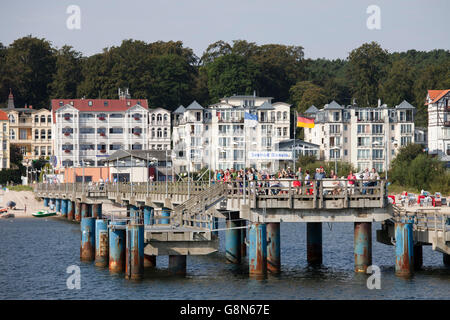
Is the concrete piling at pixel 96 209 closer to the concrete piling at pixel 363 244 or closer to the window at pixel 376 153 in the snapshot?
the concrete piling at pixel 363 244

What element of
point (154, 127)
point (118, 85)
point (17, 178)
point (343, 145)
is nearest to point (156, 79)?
point (118, 85)

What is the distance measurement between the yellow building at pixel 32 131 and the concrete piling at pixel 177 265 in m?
131

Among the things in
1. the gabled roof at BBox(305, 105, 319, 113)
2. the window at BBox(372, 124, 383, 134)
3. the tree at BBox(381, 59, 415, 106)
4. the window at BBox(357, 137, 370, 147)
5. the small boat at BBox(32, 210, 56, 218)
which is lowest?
the small boat at BBox(32, 210, 56, 218)

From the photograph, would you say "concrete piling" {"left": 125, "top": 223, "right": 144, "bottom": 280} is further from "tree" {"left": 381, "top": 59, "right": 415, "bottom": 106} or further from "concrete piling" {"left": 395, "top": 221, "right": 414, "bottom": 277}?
"tree" {"left": 381, "top": 59, "right": 415, "bottom": 106}

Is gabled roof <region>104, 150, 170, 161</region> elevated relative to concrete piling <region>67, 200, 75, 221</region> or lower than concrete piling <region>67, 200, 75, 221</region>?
elevated

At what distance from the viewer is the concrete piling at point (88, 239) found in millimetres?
60656

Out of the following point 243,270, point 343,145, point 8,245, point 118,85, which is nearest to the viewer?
point 243,270

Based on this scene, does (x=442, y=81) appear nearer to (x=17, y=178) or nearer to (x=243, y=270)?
(x=17, y=178)

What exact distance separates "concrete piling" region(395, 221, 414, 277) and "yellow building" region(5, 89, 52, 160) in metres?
137

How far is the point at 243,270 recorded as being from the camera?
55.0 meters

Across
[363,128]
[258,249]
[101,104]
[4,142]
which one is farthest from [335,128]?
[258,249]

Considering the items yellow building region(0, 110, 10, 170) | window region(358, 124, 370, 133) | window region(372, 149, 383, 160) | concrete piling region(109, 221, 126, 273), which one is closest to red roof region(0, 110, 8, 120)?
yellow building region(0, 110, 10, 170)

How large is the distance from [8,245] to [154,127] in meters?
95.0

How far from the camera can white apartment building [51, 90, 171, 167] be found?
167750 mm
